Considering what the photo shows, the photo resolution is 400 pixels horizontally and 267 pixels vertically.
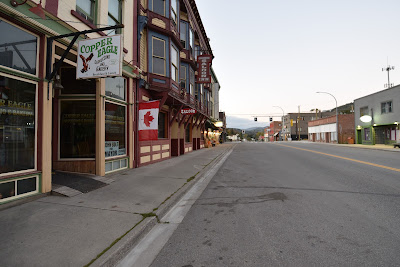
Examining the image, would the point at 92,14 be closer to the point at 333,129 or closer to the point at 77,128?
the point at 77,128

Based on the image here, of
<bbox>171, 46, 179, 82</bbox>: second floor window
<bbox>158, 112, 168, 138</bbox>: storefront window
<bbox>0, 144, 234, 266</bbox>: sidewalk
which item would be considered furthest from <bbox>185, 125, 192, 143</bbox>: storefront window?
<bbox>0, 144, 234, 266</bbox>: sidewalk

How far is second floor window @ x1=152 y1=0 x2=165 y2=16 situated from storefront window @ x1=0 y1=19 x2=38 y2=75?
25.0 feet

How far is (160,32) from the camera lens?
37.1 feet

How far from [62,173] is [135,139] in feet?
10.8

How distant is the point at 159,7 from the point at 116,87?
582 centimetres

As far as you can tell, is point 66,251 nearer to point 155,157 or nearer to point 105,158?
point 105,158

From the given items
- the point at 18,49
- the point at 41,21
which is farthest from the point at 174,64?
the point at 18,49

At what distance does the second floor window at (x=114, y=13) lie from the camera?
8.52 meters

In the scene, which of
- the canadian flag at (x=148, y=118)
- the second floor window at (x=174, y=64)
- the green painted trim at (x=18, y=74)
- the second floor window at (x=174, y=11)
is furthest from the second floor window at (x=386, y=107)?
the green painted trim at (x=18, y=74)

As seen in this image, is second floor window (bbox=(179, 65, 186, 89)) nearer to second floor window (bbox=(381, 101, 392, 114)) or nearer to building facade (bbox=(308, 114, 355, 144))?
second floor window (bbox=(381, 101, 392, 114))

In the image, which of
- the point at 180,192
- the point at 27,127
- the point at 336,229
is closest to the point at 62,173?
the point at 27,127

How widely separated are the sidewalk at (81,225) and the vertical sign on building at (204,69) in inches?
595

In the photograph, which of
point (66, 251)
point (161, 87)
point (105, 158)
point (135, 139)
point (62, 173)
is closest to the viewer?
point (66, 251)

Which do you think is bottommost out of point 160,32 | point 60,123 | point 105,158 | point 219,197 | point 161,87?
point 219,197
